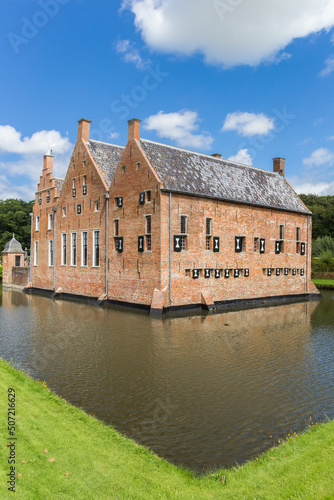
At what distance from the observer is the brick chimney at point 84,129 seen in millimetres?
32875

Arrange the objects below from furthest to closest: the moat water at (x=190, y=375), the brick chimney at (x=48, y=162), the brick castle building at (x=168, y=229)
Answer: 1. the brick chimney at (x=48, y=162)
2. the brick castle building at (x=168, y=229)
3. the moat water at (x=190, y=375)

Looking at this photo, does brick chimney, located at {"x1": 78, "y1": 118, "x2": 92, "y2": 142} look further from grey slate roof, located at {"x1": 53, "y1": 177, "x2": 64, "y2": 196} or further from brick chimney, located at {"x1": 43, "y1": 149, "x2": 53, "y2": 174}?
grey slate roof, located at {"x1": 53, "y1": 177, "x2": 64, "y2": 196}

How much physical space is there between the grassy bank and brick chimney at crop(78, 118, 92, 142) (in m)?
28.3

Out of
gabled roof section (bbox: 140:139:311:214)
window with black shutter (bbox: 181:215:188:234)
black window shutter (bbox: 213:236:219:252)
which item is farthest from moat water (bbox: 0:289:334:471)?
gabled roof section (bbox: 140:139:311:214)

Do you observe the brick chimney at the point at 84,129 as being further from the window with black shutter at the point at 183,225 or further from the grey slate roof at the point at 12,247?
the grey slate roof at the point at 12,247

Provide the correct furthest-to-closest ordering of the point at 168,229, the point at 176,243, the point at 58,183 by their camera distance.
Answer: the point at 58,183 < the point at 176,243 < the point at 168,229

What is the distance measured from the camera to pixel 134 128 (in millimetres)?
27719

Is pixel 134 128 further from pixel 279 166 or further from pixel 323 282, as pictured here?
pixel 323 282

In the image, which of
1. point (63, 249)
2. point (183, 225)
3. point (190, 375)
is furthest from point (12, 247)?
point (190, 375)

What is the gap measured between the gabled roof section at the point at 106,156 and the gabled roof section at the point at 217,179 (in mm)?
5129

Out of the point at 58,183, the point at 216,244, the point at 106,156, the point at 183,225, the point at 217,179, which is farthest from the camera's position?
the point at 58,183

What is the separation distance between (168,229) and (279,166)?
18.9m

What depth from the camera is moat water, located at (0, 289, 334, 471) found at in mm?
8453

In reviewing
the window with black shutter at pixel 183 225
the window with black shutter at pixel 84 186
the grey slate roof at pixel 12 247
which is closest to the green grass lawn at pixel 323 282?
the window with black shutter at pixel 183 225
